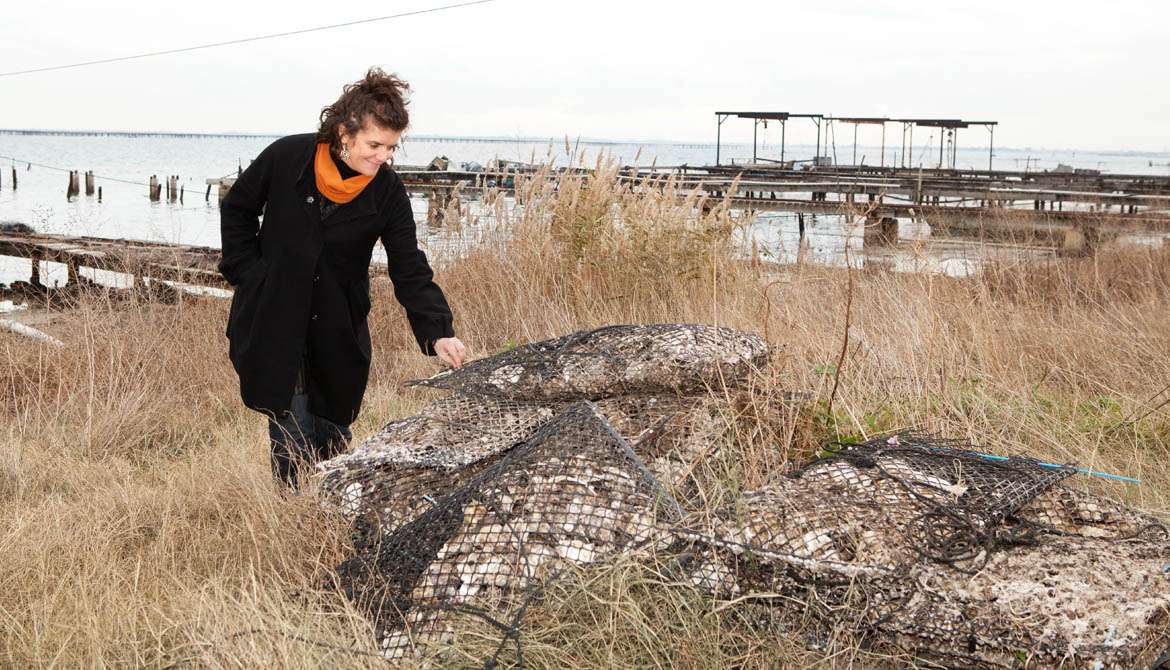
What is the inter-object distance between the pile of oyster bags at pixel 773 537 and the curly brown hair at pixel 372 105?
1007 millimetres

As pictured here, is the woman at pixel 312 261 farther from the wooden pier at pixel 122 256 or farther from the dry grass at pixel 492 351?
the wooden pier at pixel 122 256

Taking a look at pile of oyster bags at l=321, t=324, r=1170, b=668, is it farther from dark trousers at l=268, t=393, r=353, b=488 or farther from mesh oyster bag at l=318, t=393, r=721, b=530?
dark trousers at l=268, t=393, r=353, b=488

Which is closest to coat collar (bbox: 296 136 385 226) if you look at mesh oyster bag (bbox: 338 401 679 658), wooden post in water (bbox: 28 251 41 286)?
mesh oyster bag (bbox: 338 401 679 658)

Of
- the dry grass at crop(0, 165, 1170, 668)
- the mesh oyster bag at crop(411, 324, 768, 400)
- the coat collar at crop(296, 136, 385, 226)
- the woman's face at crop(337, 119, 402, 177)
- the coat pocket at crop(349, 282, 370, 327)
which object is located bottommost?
the dry grass at crop(0, 165, 1170, 668)

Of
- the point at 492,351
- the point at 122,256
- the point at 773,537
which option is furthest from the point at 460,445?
the point at 122,256

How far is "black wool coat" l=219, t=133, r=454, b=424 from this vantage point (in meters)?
3.35

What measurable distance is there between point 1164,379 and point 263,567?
13.9 feet

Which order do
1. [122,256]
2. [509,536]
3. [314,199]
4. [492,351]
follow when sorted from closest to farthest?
[509,536]
[314,199]
[492,351]
[122,256]

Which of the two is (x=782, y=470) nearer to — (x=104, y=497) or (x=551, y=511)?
(x=551, y=511)

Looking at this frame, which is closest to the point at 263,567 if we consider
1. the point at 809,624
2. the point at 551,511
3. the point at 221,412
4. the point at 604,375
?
the point at 551,511

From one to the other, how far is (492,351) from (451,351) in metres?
2.85

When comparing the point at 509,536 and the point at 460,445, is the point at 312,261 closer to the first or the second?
the point at 460,445

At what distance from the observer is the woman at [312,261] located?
334cm

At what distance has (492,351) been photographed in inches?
247
